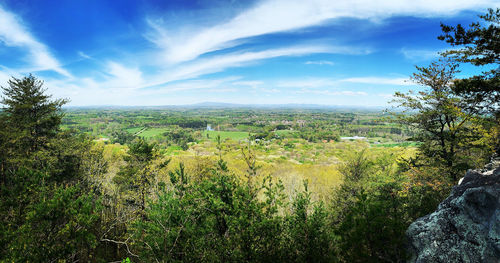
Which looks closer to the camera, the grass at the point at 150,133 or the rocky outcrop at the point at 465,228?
the rocky outcrop at the point at 465,228

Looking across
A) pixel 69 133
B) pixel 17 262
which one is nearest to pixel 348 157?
pixel 17 262

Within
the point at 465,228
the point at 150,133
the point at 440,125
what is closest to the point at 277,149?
the point at 440,125

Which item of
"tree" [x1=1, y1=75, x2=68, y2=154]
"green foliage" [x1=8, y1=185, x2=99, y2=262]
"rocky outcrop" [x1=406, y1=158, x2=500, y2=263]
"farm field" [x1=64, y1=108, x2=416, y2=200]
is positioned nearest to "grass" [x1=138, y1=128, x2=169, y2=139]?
"farm field" [x1=64, y1=108, x2=416, y2=200]

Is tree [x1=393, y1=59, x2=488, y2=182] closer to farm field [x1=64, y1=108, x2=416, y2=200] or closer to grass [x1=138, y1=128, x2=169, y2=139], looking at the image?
farm field [x1=64, y1=108, x2=416, y2=200]

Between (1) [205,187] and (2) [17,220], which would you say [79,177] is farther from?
(1) [205,187]

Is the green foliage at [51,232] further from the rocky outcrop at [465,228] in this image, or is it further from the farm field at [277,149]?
the rocky outcrop at [465,228]

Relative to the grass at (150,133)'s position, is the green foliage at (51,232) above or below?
above

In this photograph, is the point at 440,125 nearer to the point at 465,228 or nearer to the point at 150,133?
the point at 465,228

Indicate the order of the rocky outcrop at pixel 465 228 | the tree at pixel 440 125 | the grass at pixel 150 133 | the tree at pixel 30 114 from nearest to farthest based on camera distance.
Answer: the rocky outcrop at pixel 465 228, the tree at pixel 440 125, the tree at pixel 30 114, the grass at pixel 150 133

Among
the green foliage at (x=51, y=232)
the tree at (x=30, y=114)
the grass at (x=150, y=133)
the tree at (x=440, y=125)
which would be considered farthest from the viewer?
the grass at (x=150, y=133)

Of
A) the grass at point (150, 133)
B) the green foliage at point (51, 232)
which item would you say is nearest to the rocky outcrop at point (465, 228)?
the green foliage at point (51, 232)
